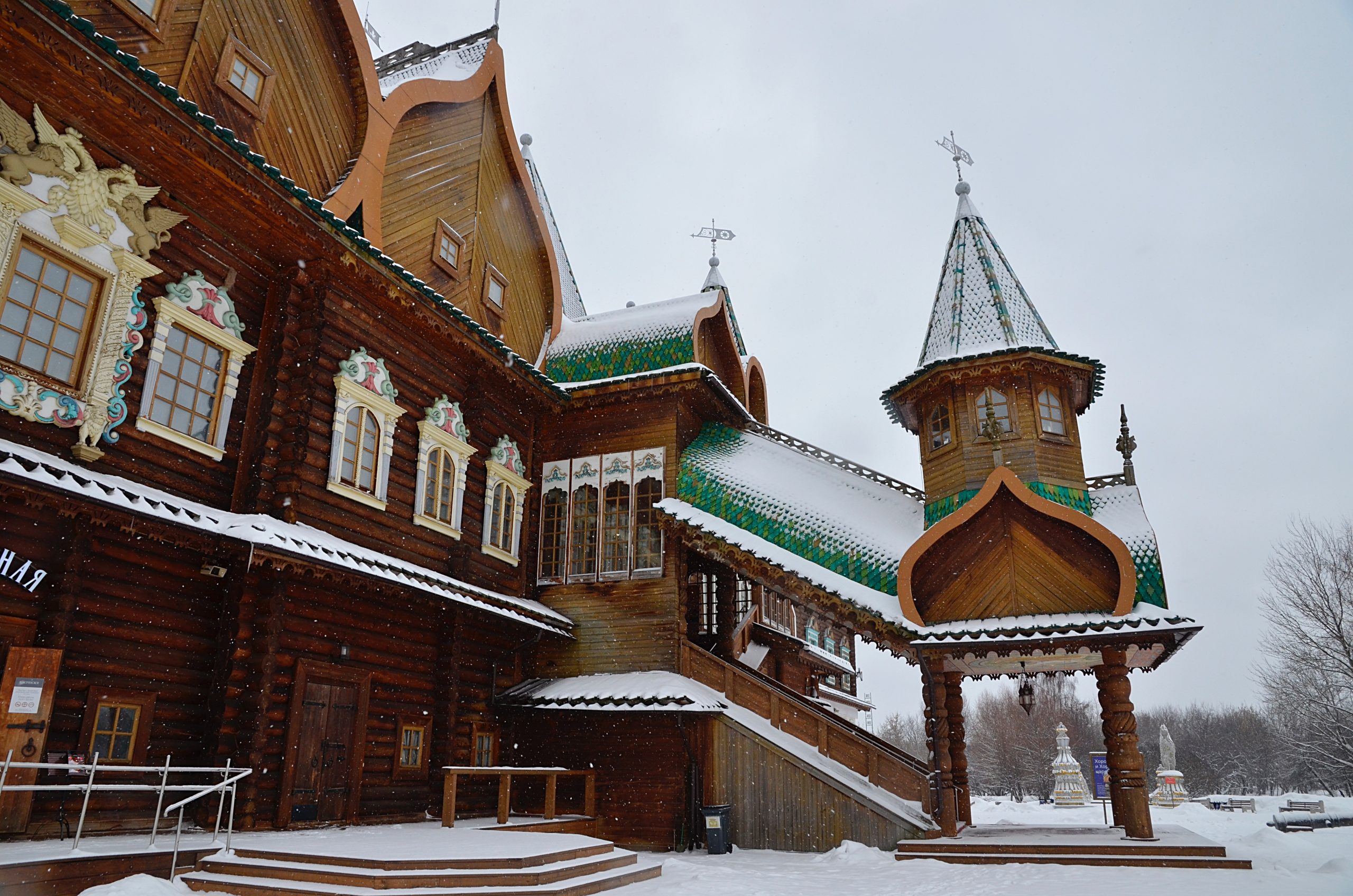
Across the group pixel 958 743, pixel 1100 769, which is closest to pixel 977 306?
pixel 958 743

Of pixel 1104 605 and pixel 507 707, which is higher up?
pixel 1104 605

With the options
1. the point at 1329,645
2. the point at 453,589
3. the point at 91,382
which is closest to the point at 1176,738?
the point at 1329,645

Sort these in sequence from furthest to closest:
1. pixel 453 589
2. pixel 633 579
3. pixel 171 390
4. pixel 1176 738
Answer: pixel 1176 738 → pixel 633 579 → pixel 453 589 → pixel 171 390

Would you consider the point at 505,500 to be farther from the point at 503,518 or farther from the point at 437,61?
the point at 437,61

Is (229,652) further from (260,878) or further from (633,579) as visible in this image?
(633,579)

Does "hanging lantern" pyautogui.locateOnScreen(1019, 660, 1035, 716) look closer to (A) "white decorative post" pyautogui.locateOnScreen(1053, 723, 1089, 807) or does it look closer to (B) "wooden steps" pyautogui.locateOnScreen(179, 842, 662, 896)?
(B) "wooden steps" pyautogui.locateOnScreen(179, 842, 662, 896)

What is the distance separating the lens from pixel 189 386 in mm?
9609

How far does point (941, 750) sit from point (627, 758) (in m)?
4.85

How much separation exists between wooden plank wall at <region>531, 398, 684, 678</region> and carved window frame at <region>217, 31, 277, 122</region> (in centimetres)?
755

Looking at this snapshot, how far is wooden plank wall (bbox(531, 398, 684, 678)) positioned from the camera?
1461cm

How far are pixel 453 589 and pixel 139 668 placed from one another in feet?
12.9

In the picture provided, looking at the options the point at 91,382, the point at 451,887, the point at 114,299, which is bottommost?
the point at 451,887

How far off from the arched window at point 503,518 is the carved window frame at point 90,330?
22.1ft

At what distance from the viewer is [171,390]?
939 centimetres
